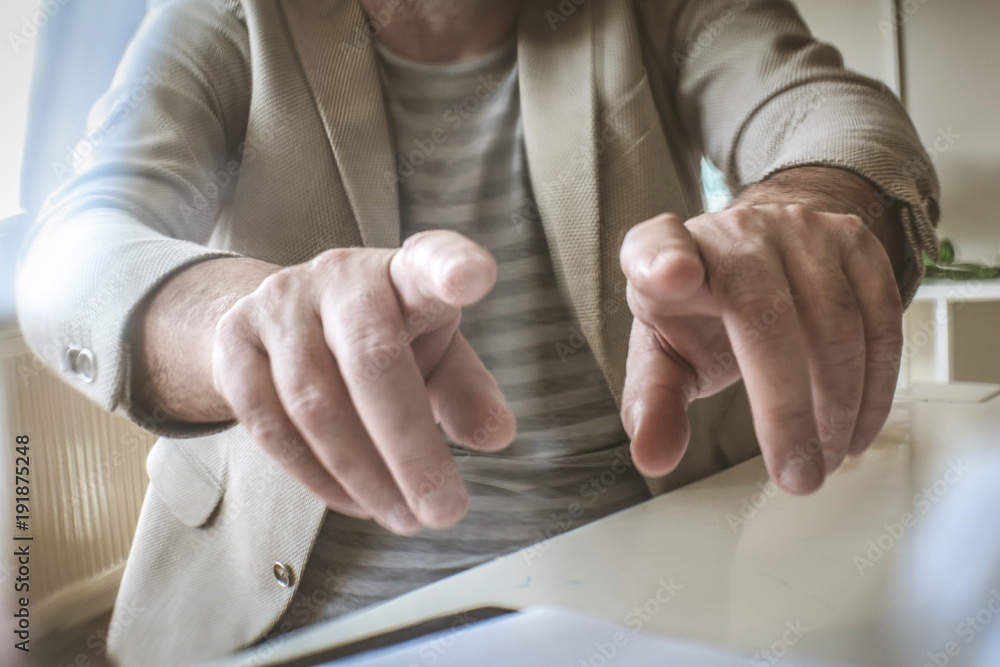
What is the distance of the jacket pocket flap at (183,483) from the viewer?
37 cm

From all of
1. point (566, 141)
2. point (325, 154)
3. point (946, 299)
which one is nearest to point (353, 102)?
point (325, 154)

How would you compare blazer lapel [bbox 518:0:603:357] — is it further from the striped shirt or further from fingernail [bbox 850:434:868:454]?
fingernail [bbox 850:434:868:454]

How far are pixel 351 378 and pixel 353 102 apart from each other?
1.03 ft

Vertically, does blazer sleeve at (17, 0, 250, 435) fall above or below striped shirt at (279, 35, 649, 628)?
above

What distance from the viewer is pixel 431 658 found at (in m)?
0.26

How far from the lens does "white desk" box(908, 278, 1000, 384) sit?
1.56 feet

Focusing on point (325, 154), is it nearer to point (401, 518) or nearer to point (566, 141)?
point (566, 141)

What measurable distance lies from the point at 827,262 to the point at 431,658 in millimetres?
222

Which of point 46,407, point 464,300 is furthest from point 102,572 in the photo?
point 464,300

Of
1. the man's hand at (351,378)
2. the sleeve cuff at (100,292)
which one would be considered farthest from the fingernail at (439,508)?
the sleeve cuff at (100,292)

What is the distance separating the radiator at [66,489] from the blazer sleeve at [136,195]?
Result: 0.18ft

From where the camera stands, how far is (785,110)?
0.39 m
